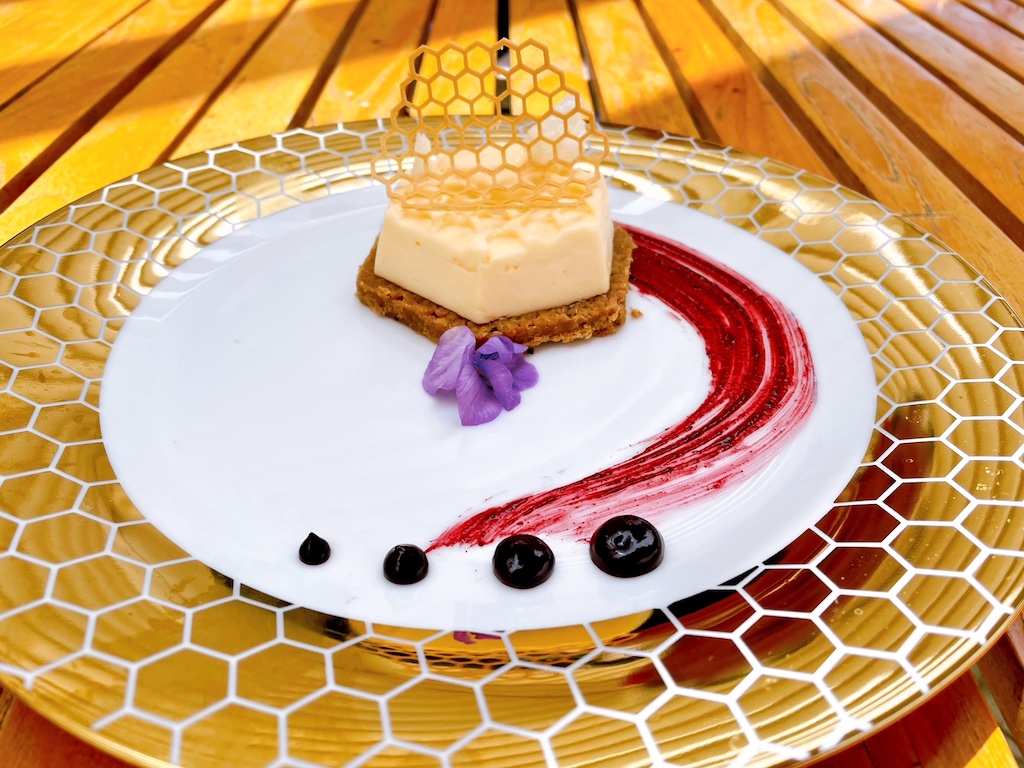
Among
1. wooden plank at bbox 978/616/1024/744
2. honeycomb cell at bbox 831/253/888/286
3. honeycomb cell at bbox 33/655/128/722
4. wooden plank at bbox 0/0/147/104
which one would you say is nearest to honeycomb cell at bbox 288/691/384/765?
honeycomb cell at bbox 33/655/128/722

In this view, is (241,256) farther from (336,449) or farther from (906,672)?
(906,672)

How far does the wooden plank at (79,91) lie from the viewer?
2689 mm

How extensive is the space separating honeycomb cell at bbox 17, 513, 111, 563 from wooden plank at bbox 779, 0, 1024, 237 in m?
2.38

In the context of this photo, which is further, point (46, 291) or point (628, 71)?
point (628, 71)

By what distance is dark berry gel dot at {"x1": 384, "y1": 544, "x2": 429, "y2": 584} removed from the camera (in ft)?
4.83

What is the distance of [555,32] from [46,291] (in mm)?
2293

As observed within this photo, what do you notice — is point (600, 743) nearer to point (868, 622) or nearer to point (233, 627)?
point (868, 622)

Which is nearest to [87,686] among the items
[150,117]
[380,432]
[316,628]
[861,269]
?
[316,628]

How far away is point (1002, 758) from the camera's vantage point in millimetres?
1247

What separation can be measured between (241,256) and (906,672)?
1.80 m

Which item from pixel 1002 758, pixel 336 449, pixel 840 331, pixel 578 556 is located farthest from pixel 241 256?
pixel 1002 758

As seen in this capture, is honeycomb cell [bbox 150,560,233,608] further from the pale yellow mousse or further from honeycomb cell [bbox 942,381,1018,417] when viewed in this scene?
honeycomb cell [bbox 942,381,1018,417]

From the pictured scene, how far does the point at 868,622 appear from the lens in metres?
1.30

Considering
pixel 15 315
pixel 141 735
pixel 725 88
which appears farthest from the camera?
pixel 725 88
